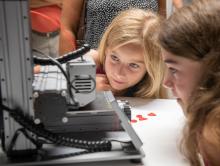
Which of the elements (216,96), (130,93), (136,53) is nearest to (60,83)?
(216,96)

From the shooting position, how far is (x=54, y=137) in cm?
86

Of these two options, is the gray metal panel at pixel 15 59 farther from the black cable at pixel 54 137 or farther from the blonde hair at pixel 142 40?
the blonde hair at pixel 142 40

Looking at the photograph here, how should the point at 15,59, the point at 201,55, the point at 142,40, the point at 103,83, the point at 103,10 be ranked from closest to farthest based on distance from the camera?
1. the point at 15,59
2. the point at 201,55
3. the point at 142,40
4. the point at 103,83
5. the point at 103,10

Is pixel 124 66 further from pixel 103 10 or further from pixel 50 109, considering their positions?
pixel 50 109

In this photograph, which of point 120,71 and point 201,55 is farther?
point 120,71

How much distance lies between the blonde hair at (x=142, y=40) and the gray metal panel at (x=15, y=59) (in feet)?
2.48

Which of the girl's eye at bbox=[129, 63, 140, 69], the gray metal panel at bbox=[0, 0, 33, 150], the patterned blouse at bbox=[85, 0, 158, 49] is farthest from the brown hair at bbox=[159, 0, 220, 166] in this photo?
the patterned blouse at bbox=[85, 0, 158, 49]

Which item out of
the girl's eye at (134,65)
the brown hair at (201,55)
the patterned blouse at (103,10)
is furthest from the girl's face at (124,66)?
the brown hair at (201,55)

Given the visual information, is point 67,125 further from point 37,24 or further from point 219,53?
point 37,24

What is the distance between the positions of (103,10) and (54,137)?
99 cm

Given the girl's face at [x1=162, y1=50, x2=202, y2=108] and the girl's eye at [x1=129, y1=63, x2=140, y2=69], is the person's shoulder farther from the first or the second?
the girl's face at [x1=162, y1=50, x2=202, y2=108]

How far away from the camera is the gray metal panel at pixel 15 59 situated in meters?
0.75

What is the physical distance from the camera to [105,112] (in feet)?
3.00

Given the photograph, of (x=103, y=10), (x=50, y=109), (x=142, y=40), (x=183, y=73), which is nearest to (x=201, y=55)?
(x=183, y=73)
